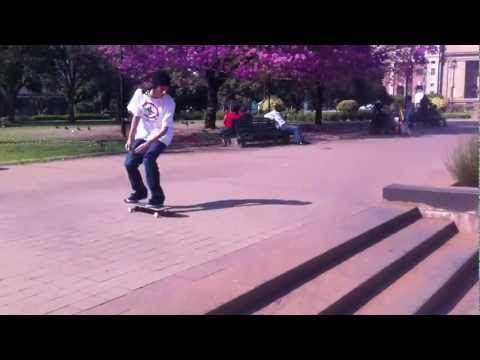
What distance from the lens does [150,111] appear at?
6688 mm

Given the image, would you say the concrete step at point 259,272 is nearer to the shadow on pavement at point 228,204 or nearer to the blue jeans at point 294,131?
the shadow on pavement at point 228,204

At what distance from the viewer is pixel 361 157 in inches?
534

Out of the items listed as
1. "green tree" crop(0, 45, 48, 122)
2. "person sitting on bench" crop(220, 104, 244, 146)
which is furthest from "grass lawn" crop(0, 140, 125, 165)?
"green tree" crop(0, 45, 48, 122)

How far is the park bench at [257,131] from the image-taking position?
1624 cm

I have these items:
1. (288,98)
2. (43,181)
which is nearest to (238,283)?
(43,181)

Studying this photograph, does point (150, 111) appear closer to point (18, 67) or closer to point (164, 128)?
point (164, 128)

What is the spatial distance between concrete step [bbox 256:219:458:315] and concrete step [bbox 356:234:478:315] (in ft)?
0.28

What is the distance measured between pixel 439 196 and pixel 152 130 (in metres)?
3.90

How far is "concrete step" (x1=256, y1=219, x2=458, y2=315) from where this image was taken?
412 centimetres

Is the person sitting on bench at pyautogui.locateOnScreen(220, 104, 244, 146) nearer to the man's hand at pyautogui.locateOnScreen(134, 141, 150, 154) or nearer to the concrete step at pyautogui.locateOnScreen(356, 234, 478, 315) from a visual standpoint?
the man's hand at pyautogui.locateOnScreen(134, 141, 150, 154)

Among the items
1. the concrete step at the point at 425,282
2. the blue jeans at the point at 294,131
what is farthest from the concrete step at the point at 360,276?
the blue jeans at the point at 294,131

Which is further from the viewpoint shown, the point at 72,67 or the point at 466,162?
the point at 72,67

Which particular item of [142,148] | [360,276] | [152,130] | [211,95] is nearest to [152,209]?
[142,148]
